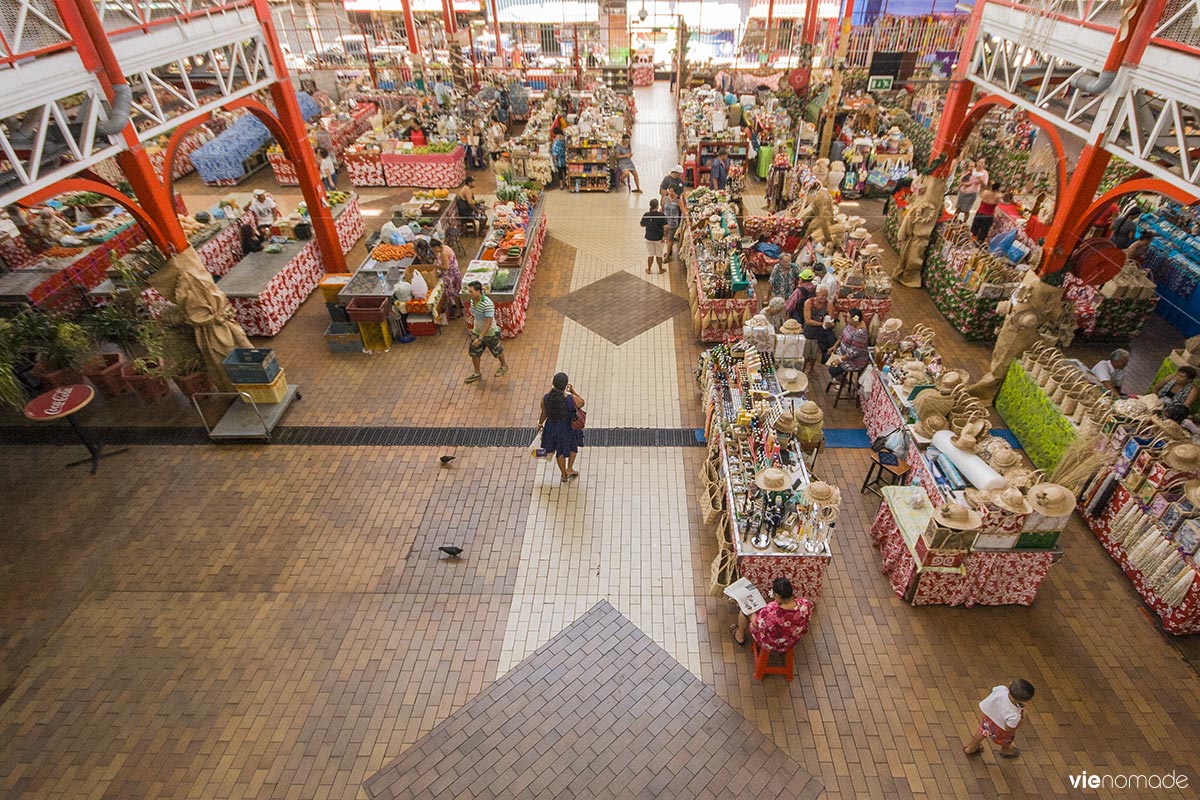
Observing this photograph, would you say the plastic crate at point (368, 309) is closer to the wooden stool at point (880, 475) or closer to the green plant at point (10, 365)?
the green plant at point (10, 365)

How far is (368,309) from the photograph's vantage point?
11.4 metres

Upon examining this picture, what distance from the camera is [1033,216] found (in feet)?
42.2

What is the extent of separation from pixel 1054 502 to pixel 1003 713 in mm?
2128

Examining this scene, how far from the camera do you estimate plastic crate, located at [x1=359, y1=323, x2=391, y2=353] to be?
1153 cm

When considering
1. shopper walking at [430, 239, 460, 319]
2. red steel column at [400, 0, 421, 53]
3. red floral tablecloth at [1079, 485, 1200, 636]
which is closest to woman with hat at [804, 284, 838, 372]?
red floral tablecloth at [1079, 485, 1200, 636]

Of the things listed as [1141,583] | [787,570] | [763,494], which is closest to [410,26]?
[763,494]

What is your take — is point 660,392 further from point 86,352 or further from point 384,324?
point 86,352

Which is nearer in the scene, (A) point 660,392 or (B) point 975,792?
(B) point 975,792

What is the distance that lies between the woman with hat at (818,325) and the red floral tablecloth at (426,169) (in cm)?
1292

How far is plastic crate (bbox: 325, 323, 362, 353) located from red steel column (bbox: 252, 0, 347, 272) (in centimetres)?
287

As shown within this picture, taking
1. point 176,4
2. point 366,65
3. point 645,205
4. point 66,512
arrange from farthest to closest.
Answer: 1. point 366,65
2. point 645,205
3. point 176,4
4. point 66,512

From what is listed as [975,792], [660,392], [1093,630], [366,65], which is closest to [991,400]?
[1093,630]

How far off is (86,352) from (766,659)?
38.2 ft

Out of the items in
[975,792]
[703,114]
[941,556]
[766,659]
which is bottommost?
[975,792]
